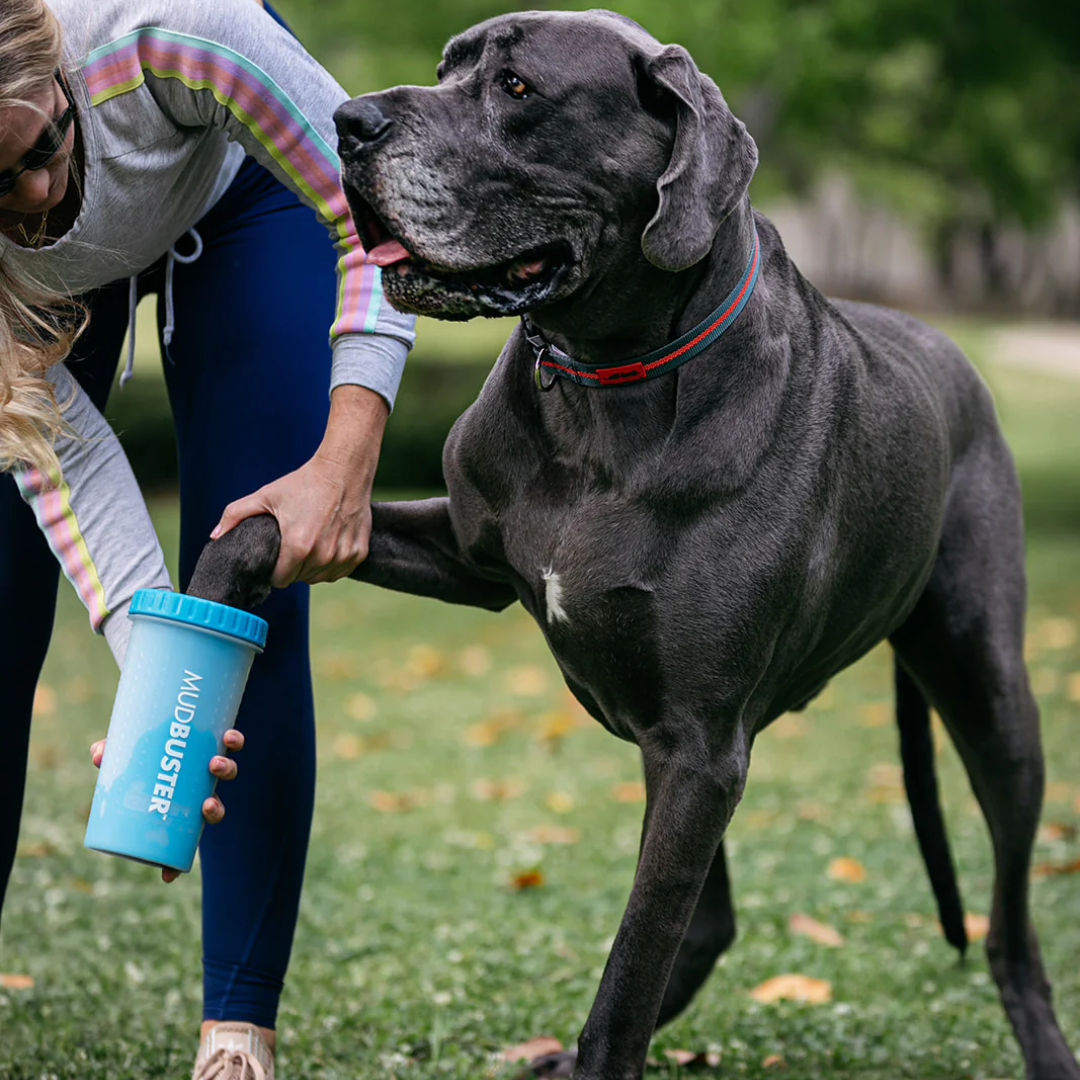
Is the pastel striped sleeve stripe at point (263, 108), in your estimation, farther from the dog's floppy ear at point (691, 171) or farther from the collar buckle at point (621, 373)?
A: the dog's floppy ear at point (691, 171)

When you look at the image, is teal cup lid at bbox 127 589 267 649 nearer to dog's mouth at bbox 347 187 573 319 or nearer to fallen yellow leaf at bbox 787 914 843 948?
dog's mouth at bbox 347 187 573 319

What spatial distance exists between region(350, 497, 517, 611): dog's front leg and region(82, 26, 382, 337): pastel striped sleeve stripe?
15.2 inches

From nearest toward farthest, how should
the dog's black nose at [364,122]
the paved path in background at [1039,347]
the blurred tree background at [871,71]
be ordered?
1. the dog's black nose at [364,122]
2. the blurred tree background at [871,71]
3. the paved path in background at [1039,347]

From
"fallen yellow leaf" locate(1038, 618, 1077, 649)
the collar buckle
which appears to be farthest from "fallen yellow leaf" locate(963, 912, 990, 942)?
"fallen yellow leaf" locate(1038, 618, 1077, 649)

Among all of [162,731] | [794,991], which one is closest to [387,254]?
[162,731]

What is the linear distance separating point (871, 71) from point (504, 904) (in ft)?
38.8

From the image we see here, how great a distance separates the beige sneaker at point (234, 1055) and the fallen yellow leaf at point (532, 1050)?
64 cm

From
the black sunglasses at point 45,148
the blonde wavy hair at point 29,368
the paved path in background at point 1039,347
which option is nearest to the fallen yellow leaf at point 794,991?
the blonde wavy hair at point 29,368

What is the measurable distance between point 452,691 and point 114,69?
5.98 m

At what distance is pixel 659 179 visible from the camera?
238 centimetres

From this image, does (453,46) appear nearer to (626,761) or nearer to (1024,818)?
(1024,818)

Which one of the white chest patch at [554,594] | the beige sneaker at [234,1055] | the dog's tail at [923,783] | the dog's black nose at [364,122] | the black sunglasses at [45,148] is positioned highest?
the dog's black nose at [364,122]

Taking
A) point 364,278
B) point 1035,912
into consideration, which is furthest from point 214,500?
point 1035,912

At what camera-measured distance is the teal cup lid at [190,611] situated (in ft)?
8.02
